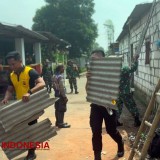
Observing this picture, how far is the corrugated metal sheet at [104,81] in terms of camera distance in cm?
428

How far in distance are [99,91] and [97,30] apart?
3631 centimetres

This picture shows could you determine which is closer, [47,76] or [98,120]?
[98,120]

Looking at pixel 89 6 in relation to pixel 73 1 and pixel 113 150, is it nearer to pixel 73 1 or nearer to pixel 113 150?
pixel 73 1

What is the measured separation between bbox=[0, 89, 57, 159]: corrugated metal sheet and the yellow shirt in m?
0.56

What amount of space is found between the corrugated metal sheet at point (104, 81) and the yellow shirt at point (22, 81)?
1001mm

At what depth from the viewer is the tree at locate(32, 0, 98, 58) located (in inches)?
1411

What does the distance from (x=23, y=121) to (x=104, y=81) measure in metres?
1.27

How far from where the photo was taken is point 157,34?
7.85 meters

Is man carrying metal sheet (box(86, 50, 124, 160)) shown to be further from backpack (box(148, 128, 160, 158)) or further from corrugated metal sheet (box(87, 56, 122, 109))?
backpack (box(148, 128, 160, 158))

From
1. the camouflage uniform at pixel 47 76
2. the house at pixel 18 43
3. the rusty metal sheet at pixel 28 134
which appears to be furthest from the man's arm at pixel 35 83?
the camouflage uniform at pixel 47 76

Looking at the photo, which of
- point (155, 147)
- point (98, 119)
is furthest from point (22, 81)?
point (155, 147)

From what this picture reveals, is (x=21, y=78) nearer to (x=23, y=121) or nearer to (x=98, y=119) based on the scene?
(x=23, y=121)

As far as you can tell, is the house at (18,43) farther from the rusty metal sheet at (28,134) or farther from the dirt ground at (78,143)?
the rusty metal sheet at (28,134)

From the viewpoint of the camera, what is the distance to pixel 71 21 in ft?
118
